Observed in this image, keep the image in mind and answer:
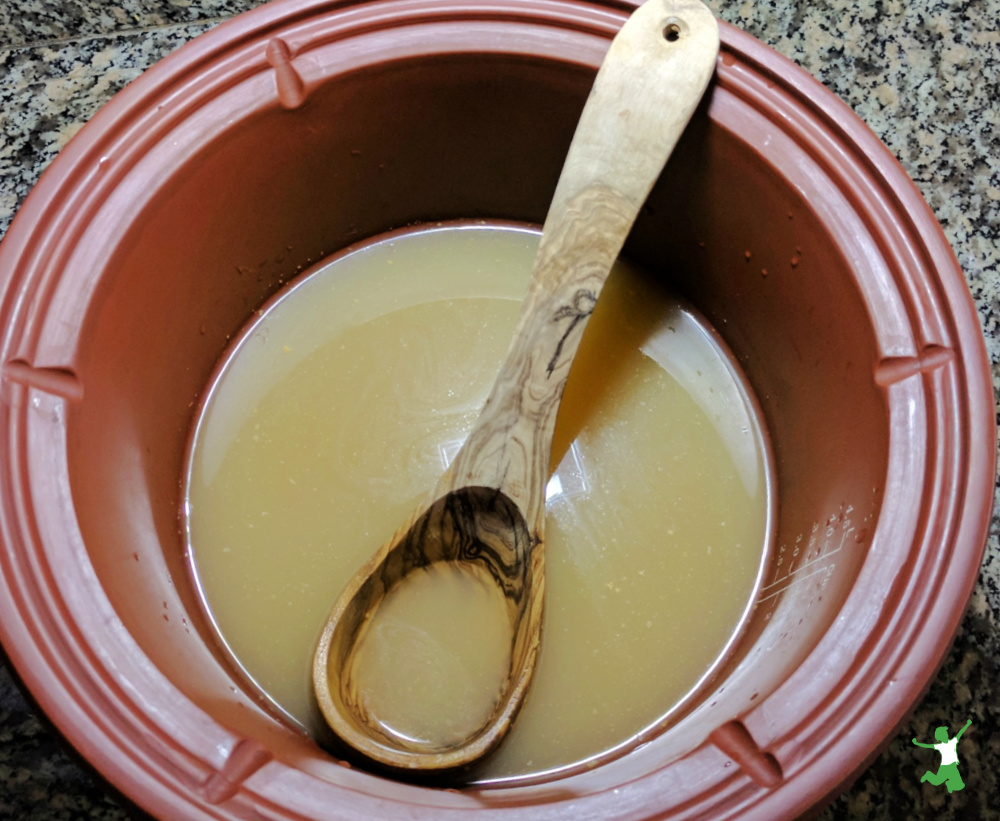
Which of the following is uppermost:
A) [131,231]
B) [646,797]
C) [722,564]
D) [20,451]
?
[131,231]

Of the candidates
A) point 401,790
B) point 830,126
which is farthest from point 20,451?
point 830,126

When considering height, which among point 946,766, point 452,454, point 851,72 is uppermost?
point 851,72

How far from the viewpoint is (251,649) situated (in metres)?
0.71

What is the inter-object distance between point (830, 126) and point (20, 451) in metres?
0.64

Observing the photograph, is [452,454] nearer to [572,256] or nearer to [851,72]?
[572,256]

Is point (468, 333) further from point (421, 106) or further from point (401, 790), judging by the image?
point (401, 790)

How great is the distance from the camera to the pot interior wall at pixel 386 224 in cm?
61

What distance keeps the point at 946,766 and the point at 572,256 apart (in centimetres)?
55

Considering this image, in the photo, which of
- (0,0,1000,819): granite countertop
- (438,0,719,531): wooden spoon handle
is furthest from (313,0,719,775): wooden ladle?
(0,0,1000,819): granite countertop

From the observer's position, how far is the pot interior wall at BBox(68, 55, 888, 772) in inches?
24.0

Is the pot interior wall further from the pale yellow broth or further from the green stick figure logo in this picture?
the green stick figure logo

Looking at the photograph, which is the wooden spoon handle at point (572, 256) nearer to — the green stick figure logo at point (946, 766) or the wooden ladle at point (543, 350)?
the wooden ladle at point (543, 350)

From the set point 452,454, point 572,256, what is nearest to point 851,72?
point 572,256

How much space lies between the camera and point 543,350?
0.67 metres
